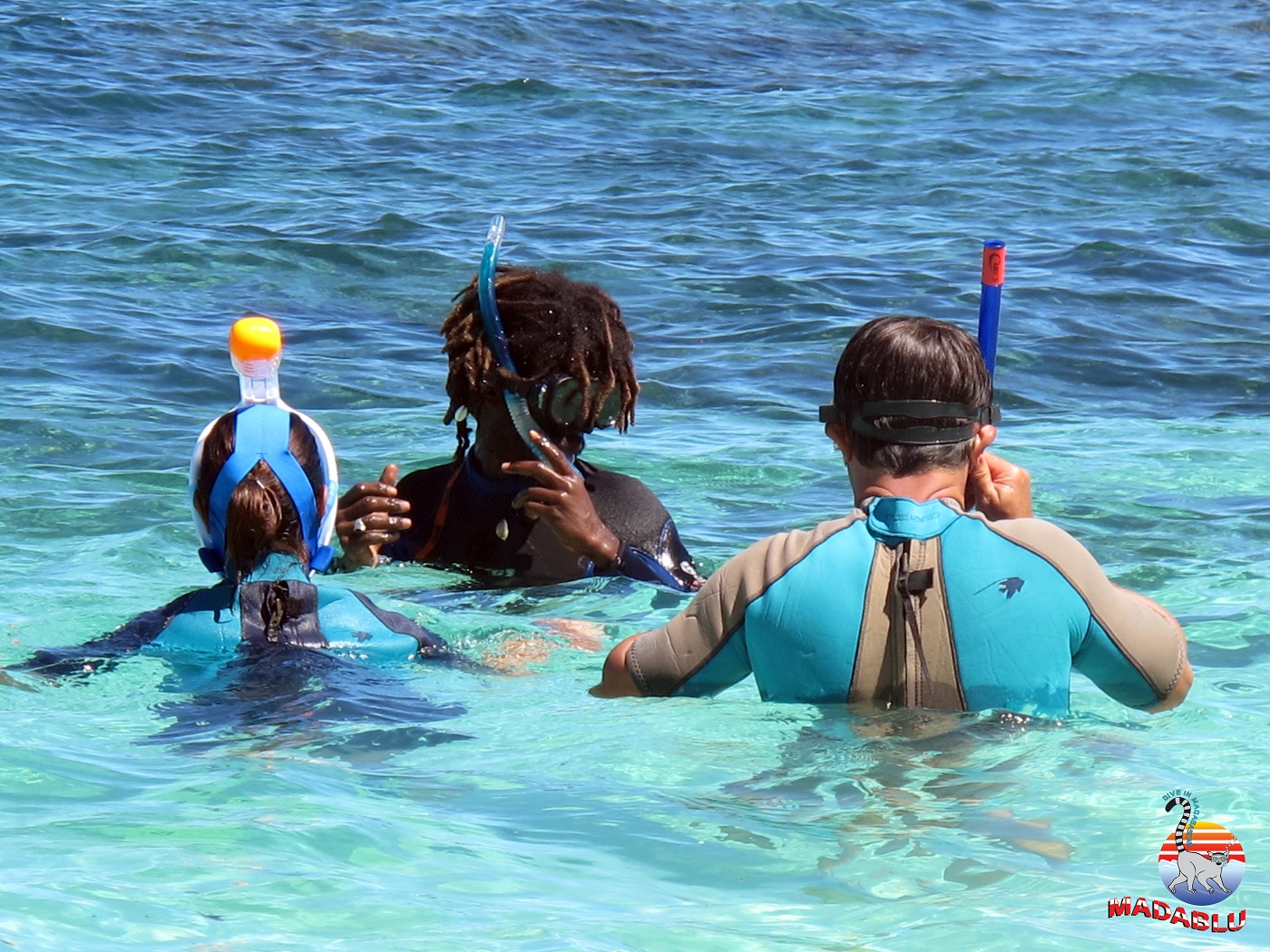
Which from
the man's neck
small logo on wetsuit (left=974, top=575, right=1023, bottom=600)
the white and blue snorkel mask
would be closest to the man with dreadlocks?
the white and blue snorkel mask

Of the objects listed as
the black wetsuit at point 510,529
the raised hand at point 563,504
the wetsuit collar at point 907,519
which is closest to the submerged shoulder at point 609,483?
the black wetsuit at point 510,529

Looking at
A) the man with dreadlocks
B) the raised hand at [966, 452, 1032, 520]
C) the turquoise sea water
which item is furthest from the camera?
the man with dreadlocks

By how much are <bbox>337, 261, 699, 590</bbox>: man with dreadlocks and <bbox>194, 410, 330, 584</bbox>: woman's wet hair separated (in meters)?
0.81

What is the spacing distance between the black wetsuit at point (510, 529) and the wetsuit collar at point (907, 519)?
1.78 meters

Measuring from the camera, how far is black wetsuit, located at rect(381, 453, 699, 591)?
4.86 meters

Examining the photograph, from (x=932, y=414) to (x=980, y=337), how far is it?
84cm

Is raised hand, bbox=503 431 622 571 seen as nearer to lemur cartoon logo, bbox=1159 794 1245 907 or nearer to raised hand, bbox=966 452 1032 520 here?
raised hand, bbox=966 452 1032 520

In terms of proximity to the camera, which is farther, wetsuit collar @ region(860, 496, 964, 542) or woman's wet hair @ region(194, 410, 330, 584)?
woman's wet hair @ region(194, 410, 330, 584)

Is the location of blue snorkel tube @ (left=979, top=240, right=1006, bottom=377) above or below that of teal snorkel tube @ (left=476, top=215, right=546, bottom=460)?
above

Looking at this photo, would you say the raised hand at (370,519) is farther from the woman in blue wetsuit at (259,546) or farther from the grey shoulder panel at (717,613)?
the grey shoulder panel at (717,613)

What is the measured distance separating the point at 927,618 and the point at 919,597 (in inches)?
1.9

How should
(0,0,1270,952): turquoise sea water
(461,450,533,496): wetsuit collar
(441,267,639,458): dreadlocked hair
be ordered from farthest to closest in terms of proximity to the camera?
1. (461,450,533,496): wetsuit collar
2. (441,267,639,458): dreadlocked hair
3. (0,0,1270,952): turquoise sea water

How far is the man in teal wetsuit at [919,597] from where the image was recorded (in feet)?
9.86

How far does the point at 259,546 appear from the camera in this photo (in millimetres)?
3646
